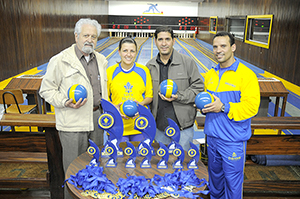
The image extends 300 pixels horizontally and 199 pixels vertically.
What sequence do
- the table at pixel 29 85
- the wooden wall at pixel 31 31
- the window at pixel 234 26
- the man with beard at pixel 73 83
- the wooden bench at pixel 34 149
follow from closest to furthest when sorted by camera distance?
the man with beard at pixel 73 83, the wooden bench at pixel 34 149, the table at pixel 29 85, the wooden wall at pixel 31 31, the window at pixel 234 26

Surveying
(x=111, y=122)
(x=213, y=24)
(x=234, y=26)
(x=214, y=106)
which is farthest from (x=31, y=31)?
(x=213, y=24)

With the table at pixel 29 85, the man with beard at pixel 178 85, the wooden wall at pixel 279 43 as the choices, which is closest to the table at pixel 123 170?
the man with beard at pixel 178 85

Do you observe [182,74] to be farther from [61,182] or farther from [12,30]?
[12,30]

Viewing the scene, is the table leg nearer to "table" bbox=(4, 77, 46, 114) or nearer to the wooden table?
"table" bbox=(4, 77, 46, 114)

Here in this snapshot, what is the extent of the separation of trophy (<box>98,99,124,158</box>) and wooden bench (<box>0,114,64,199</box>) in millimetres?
513

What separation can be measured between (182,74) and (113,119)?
28.9 inches

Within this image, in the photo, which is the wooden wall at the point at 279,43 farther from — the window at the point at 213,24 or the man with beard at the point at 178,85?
the man with beard at the point at 178,85

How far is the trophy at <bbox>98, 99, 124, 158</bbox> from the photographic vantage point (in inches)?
58.8

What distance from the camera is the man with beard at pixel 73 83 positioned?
1729mm

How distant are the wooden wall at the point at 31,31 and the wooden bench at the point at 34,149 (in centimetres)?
379

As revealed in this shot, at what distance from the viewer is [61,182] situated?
1.95 meters

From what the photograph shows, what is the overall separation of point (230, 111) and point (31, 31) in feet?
22.0

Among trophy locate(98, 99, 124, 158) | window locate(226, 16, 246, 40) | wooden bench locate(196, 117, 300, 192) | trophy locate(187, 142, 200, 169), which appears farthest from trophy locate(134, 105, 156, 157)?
window locate(226, 16, 246, 40)

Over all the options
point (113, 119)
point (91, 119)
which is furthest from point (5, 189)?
point (113, 119)
